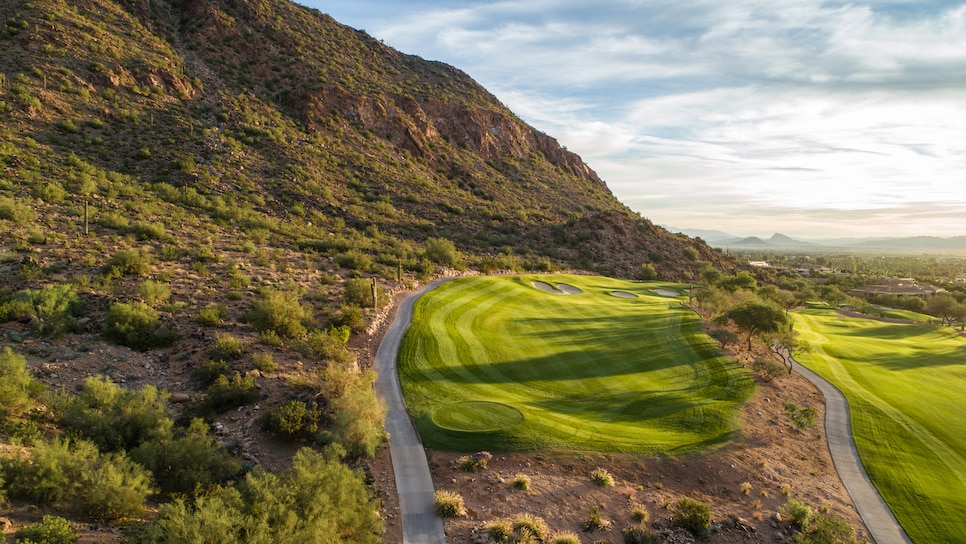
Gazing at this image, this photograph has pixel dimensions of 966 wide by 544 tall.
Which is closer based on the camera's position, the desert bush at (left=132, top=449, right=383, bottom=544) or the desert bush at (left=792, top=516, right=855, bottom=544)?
the desert bush at (left=132, top=449, right=383, bottom=544)

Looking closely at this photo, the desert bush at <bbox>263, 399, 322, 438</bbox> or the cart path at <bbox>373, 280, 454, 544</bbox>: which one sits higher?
the desert bush at <bbox>263, 399, 322, 438</bbox>

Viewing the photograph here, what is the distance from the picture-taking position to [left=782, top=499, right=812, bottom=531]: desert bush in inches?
533

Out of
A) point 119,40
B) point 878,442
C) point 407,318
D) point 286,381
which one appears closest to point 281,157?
point 119,40

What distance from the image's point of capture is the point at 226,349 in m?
19.2

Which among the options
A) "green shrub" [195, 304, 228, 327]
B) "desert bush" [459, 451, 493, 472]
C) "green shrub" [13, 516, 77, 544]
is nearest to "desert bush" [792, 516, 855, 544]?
"desert bush" [459, 451, 493, 472]

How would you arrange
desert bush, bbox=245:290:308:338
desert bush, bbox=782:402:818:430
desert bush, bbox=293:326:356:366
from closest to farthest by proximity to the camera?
desert bush, bbox=782:402:818:430 < desert bush, bbox=293:326:356:366 < desert bush, bbox=245:290:308:338

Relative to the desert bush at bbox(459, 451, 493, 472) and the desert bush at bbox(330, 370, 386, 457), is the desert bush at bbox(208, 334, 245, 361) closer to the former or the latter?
the desert bush at bbox(330, 370, 386, 457)

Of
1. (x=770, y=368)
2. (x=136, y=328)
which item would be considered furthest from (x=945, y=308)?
(x=136, y=328)

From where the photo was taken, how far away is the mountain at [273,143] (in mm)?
39625

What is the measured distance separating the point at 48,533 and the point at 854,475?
25639 millimetres

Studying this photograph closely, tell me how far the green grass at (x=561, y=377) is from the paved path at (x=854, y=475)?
402 centimetres

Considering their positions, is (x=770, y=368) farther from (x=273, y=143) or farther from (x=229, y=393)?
(x=273, y=143)

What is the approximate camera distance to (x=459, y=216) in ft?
214

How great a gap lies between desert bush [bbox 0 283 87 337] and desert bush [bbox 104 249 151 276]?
3933 millimetres
